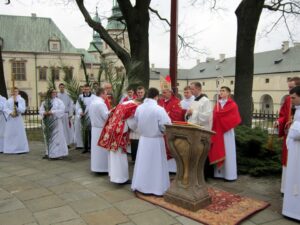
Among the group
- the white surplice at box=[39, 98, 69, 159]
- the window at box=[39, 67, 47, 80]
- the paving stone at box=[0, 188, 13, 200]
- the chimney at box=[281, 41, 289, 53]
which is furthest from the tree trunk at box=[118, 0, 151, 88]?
the chimney at box=[281, 41, 289, 53]

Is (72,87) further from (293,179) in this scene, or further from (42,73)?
(42,73)

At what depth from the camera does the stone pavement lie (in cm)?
481

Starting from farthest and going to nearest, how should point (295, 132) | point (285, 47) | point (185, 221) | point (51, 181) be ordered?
point (285, 47)
point (51, 181)
point (185, 221)
point (295, 132)

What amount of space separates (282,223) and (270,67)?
5855cm

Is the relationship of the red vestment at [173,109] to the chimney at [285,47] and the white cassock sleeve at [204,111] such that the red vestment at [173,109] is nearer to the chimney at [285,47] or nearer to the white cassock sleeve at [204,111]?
the white cassock sleeve at [204,111]

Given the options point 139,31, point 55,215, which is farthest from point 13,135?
point 55,215

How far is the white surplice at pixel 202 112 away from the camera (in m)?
6.55

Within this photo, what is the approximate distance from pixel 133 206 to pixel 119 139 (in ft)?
4.80

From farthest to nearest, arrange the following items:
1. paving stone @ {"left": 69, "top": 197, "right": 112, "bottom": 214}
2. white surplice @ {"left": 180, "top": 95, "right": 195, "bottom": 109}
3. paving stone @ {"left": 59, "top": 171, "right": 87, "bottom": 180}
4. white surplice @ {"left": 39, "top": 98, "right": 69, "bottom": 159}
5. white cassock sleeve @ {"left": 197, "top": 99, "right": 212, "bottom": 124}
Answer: white surplice @ {"left": 39, "top": 98, "right": 69, "bottom": 159}
white surplice @ {"left": 180, "top": 95, "right": 195, "bottom": 109}
paving stone @ {"left": 59, "top": 171, "right": 87, "bottom": 180}
white cassock sleeve @ {"left": 197, "top": 99, "right": 212, "bottom": 124}
paving stone @ {"left": 69, "top": 197, "right": 112, "bottom": 214}

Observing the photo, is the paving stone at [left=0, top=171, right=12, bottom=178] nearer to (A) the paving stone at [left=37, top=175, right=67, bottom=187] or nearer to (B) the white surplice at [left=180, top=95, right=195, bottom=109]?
(A) the paving stone at [left=37, top=175, right=67, bottom=187]

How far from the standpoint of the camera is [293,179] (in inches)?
189

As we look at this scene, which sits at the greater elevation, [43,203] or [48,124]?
[48,124]

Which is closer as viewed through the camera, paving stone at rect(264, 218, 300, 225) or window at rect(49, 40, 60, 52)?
paving stone at rect(264, 218, 300, 225)

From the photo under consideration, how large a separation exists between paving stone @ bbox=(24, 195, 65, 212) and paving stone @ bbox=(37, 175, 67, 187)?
0.84 m
